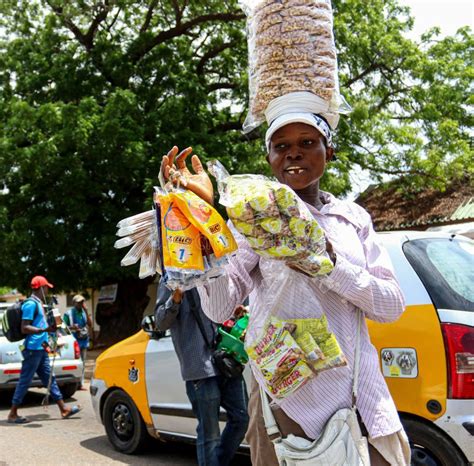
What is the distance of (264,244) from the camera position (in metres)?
1.60

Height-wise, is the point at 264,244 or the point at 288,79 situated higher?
the point at 288,79

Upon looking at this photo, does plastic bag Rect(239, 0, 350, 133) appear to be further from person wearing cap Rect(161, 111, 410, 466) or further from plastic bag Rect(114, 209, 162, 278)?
plastic bag Rect(114, 209, 162, 278)

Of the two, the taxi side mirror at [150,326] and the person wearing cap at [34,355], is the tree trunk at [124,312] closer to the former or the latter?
the person wearing cap at [34,355]

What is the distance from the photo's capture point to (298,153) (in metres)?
1.89

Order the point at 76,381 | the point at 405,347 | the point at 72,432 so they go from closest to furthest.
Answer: the point at 405,347, the point at 72,432, the point at 76,381

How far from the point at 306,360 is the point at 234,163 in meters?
12.8

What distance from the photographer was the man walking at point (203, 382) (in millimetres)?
4055

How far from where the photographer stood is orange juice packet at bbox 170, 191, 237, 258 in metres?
1.69

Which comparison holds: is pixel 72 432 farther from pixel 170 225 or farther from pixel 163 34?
pixel 163 34

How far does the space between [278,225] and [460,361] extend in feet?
7.85

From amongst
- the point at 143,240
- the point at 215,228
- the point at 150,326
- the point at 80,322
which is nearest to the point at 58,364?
the point at 80,322

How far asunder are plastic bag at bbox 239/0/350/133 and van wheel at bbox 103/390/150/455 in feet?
15.2

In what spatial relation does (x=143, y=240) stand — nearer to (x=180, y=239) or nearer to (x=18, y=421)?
(x=180, y=239)

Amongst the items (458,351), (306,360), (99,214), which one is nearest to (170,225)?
(306,360)
